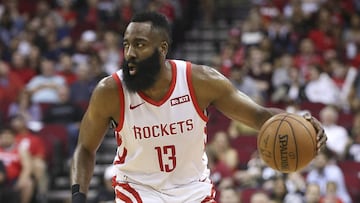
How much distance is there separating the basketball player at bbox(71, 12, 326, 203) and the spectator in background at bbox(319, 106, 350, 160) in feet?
16.0

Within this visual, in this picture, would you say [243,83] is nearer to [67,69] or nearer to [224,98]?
[67,69]

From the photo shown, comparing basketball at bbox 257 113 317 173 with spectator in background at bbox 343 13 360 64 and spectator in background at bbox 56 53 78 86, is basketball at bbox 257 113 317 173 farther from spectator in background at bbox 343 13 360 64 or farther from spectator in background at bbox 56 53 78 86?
spectator in background at bbox 56 53 78 86

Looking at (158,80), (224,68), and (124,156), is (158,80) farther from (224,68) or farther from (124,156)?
(224,68)

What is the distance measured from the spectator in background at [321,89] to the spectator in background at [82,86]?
3180 millimetres

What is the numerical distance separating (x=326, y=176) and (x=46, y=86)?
4758 mm

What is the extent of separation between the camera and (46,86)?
1149 cm

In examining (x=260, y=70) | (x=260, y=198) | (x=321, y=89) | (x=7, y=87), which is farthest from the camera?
(x=7, y=87)

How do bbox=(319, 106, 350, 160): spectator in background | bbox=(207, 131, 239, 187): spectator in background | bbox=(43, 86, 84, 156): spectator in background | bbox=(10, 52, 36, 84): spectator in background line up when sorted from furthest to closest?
bbox=(10, 52, 36, 84): spectator in background
bbox=(43, 86, 84, 156): spectator in background
bbox=(319, 106, 350, 160): spectator in background
bbox=(207, 131, 239, 187): spectator in background

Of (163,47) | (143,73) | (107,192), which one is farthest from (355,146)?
(143,73)

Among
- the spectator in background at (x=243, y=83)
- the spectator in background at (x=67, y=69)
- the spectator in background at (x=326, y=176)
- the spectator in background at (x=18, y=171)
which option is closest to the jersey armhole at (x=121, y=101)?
the spectator in background at (x=326, y=176)

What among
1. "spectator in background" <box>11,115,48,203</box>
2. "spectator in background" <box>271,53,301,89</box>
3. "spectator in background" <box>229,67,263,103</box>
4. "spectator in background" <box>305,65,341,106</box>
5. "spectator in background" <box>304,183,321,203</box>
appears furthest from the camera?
"spectator in background" <box>271,53,301,89</box>

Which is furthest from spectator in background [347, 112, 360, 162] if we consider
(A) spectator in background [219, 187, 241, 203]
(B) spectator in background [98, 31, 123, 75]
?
(B) spectator in background [98, 31, 123, 75]

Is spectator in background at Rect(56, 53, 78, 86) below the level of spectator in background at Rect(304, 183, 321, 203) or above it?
above

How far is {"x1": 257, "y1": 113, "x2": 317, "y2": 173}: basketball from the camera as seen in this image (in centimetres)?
441
